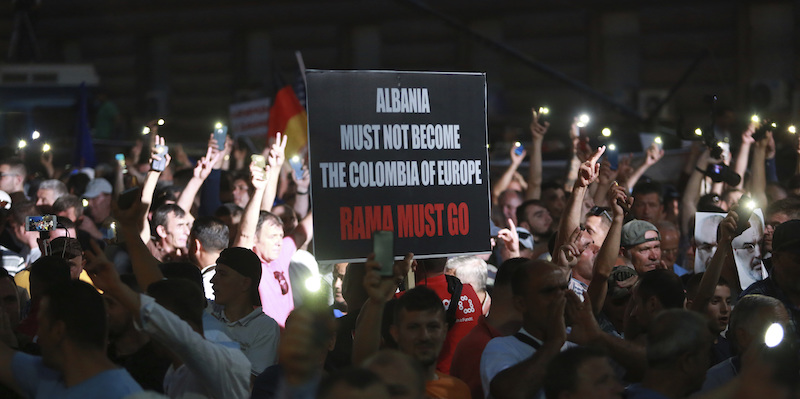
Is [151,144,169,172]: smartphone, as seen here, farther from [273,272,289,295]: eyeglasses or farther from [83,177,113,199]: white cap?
[83,177,113,199]: white cap

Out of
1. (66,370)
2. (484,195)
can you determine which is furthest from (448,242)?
(66,370)

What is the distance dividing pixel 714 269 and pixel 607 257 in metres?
0.52

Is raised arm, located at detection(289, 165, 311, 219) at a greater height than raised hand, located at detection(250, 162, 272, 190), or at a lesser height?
lesser

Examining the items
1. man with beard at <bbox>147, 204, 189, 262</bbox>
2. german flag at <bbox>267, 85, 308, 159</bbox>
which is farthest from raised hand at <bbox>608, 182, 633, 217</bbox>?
german flag at <bbox>267, 85, 308, 159</bbox>

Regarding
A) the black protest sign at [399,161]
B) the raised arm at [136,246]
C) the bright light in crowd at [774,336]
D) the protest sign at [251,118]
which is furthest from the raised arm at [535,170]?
the bright light in crowd at [774,336]

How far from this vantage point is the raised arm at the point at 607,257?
5.23 metres

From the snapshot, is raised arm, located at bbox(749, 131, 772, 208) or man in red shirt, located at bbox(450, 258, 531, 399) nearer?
man in red shirt, located at bbox(450, 258, 531, 399)

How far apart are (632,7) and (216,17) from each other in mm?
7957

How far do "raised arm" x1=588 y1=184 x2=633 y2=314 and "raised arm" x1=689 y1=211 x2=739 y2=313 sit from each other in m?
0.43

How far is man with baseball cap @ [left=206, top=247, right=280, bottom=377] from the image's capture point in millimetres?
4797

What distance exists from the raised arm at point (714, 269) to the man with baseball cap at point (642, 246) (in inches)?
36.0

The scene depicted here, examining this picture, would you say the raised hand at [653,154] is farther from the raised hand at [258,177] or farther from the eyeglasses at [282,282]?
the eyeglasses at [282,282]

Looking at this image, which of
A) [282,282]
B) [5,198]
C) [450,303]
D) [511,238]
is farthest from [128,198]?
[5,198]

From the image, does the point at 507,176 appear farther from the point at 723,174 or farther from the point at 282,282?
the point at 282,282
